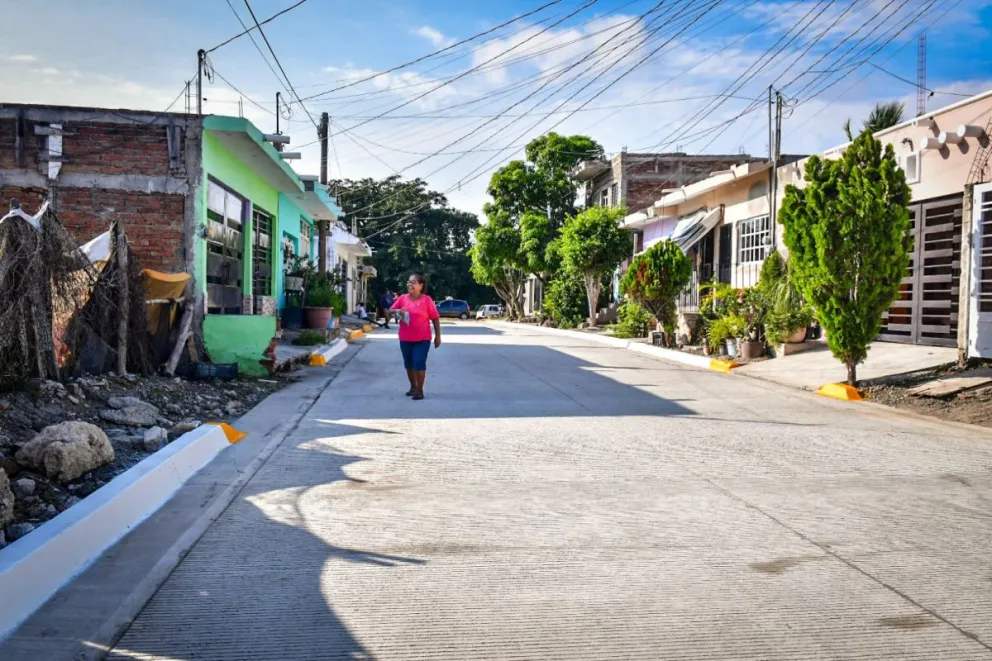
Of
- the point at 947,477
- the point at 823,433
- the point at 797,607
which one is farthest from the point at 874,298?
the point at 797,607

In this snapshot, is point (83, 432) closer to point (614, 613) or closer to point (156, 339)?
point (614, 613)

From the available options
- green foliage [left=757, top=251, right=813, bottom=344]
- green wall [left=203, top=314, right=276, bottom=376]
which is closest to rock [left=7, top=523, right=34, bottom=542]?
green wall [left=203, top=314, right=276, bottom=376]

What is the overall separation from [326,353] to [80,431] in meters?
11.9

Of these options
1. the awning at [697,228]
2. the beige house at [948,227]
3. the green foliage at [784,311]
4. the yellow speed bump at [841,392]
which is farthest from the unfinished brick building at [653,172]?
the yellow speed bump at [841,392]

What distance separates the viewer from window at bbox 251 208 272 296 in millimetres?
19438

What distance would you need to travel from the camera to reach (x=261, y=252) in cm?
2048

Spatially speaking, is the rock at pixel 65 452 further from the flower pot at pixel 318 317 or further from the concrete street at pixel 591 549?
the flower pot at pixel 318 317

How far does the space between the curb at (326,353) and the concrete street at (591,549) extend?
24.4ft

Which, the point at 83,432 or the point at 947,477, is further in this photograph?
the point at 947,477

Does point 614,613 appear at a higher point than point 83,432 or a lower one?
lower

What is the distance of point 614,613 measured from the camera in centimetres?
390

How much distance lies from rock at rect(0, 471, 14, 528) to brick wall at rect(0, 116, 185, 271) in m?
8.87

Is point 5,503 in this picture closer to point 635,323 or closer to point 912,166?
point 912,166

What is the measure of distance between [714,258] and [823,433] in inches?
670
